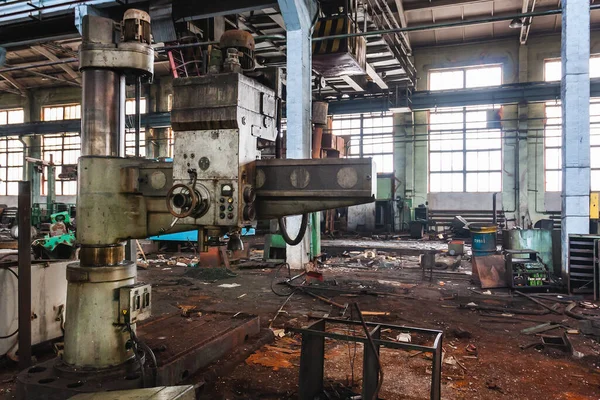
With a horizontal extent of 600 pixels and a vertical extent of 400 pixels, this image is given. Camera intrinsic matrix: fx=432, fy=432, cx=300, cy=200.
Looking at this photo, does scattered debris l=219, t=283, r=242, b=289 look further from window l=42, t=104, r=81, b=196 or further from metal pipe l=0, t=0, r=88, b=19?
window l=42, t=104, r=81, b=196

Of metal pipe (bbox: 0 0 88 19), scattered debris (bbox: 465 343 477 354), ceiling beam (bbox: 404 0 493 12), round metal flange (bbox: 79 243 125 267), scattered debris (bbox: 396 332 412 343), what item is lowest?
scattered debris (bbox: 396 332 412 343)

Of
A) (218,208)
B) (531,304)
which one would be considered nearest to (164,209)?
(218,208)

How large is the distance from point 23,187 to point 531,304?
5.37 meters

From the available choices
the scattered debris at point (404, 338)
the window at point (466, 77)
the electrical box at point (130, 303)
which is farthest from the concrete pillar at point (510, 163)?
the electrical box at point (130, 303)

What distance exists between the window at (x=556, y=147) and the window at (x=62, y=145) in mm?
18263

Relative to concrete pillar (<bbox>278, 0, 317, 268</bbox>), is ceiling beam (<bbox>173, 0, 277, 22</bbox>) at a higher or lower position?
higher

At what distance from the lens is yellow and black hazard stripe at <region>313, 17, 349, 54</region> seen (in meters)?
7.88

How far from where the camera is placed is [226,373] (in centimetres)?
285

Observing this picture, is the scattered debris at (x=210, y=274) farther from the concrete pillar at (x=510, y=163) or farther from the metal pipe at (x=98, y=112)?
the concrete pillar at (x=510, y=163)

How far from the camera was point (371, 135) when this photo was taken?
51.3ft

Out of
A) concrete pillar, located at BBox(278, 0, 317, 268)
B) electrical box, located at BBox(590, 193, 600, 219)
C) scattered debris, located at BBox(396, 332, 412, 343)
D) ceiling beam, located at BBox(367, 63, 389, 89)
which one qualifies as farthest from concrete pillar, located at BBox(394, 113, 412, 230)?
scattered debris, located at BBox(396, 332, 412, 343)

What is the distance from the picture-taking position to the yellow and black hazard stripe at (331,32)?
7.88 m

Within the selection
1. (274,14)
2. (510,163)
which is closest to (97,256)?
(274,14)

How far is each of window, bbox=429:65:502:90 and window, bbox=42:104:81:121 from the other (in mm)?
14869
